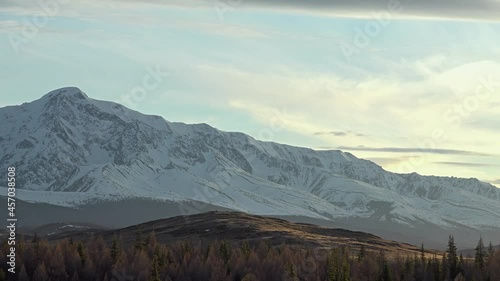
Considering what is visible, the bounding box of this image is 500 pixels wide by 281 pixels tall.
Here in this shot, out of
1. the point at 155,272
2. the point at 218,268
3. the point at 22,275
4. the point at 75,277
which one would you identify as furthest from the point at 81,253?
the point at 155,272

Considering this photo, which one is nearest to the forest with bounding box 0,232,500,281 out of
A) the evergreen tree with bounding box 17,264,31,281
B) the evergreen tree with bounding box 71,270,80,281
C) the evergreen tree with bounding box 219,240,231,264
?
the evergreen tree with bounding box 17,264,31,281

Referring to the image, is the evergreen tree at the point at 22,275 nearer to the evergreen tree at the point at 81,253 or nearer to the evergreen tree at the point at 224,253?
the evergreen tree at the point at 81,253

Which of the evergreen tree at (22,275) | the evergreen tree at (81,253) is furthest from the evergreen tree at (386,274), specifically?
the evergreen tree at (22,275)

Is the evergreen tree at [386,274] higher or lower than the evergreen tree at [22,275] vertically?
higher

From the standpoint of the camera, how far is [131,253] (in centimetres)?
13825

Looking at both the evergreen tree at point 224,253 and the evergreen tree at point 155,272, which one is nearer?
the evergreen tree at point 155,272

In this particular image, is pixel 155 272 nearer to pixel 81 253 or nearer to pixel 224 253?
pixel 81 253

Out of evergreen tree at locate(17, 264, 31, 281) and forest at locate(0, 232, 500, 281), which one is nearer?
evergreen tree at locate(17, 264, 31, 281)

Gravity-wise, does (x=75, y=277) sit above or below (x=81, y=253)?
below

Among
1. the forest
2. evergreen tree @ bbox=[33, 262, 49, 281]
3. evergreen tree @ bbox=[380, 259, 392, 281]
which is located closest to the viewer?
evergreen tree @ bbox=[33, 262, 49, 281]

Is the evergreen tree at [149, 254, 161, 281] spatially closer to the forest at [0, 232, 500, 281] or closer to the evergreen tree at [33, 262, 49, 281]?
the forest at [0, 232, 500, 281]

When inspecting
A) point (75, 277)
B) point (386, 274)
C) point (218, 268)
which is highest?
point (386, 274)

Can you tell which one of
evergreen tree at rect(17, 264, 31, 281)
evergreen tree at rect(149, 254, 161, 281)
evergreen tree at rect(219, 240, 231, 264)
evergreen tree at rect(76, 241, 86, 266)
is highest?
evergreen tree at rect(219, 240, 231, 264)

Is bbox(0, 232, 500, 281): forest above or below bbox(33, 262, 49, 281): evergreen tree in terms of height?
above
